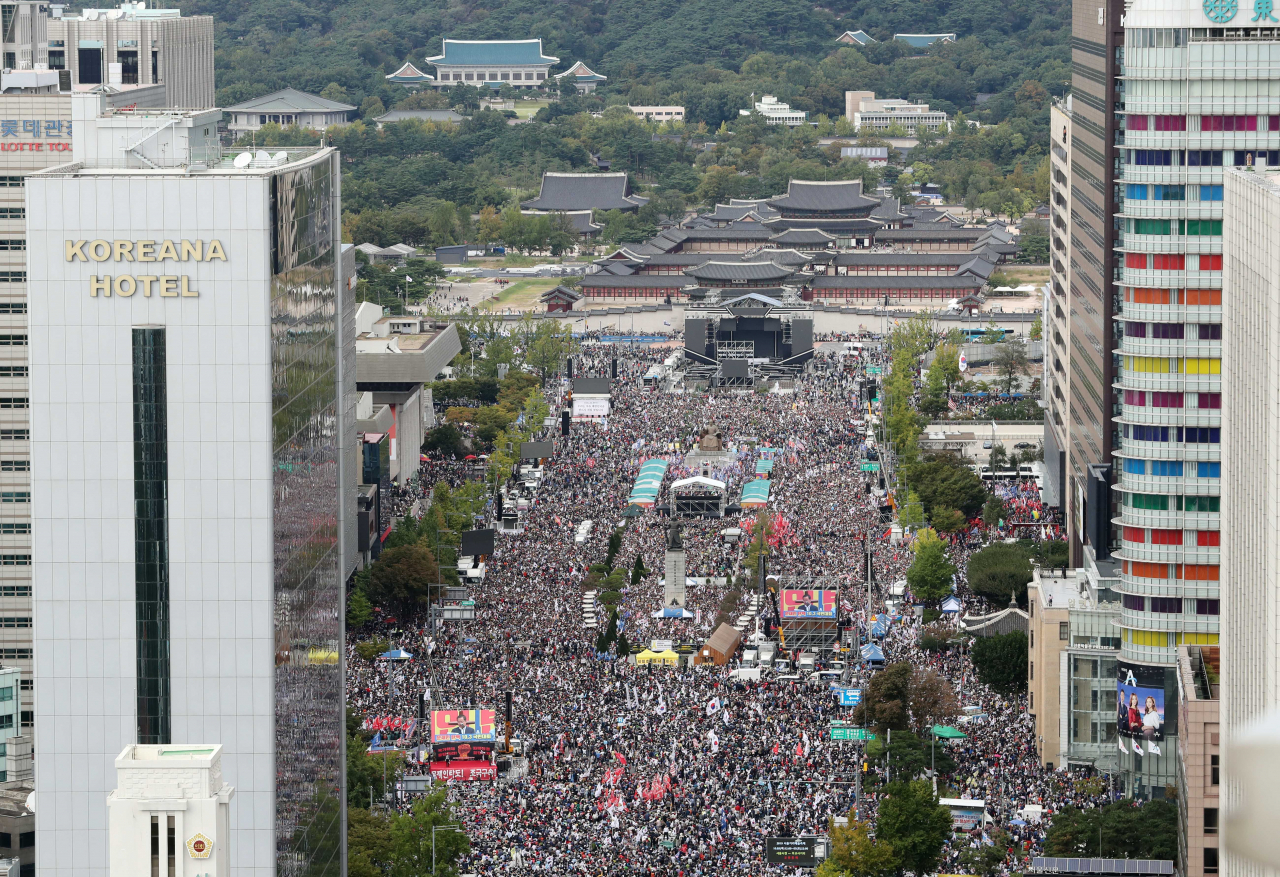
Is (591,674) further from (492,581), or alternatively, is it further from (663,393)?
(663,393)

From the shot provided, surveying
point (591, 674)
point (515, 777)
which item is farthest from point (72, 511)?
point (591, 674)

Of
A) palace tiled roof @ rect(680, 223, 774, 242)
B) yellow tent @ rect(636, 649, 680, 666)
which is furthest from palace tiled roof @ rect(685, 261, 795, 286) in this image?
yellow tent @ rect(636, 649, 680, 666)

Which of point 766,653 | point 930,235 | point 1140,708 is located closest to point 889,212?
A: point 930,235

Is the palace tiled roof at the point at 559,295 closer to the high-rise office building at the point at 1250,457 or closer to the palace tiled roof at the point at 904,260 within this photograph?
the palace tiled roof at the point at 904,260

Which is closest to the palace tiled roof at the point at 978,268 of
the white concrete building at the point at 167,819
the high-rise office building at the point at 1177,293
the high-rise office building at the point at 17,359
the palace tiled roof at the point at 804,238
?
the palace tiled roof at the point at 804,238

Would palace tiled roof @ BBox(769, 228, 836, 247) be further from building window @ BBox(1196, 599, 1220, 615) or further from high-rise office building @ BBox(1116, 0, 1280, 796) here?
building window @ BBox(1196, 599, 1220, 615)

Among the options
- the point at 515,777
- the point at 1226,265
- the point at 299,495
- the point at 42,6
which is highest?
the point at 42,6

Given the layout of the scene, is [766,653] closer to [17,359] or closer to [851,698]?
[851,698]
